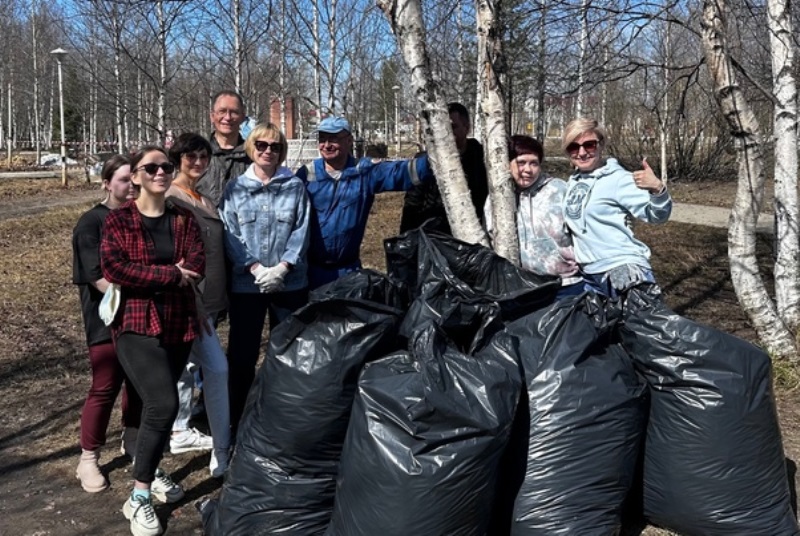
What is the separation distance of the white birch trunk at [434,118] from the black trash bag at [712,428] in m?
0.96

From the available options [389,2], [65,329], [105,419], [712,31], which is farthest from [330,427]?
[65,329]

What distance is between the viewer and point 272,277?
10.2 feet

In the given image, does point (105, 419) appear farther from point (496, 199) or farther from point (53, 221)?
point (53, 221)

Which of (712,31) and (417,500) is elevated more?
(712,31)

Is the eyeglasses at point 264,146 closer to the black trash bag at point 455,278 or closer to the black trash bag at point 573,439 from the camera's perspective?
the black trash bag at point 455,278

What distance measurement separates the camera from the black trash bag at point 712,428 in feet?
8.02

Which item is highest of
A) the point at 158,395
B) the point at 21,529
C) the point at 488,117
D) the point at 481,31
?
the point at 481,31

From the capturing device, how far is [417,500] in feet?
7.02

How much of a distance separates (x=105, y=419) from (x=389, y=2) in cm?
205

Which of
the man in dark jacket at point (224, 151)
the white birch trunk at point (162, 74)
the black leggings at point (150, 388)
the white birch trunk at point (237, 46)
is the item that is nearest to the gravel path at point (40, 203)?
the white birch trunk at point (162, 74)

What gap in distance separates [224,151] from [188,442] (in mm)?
1381

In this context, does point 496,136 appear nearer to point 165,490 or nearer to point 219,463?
point 219,463

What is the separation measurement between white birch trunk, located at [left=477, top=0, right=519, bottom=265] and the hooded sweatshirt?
269 mm

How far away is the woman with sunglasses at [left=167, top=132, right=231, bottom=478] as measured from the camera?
3061mm
